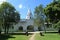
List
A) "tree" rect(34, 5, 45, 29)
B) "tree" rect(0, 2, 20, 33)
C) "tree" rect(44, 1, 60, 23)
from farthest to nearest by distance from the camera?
1. "tree" rect(34, 5, 45, 29)
2. "tree" rect(0, 2, 20, 33)
3. "tree" rect(44, 1, 60, 23)

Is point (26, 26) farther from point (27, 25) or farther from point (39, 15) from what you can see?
point (39, 15)

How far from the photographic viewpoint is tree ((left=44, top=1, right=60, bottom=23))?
5468cm

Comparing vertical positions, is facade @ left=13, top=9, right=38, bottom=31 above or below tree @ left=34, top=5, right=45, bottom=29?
below

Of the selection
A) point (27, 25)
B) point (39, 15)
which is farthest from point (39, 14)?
point (27, 25)

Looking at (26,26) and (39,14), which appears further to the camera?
(26,26)

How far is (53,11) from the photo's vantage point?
55.1 m

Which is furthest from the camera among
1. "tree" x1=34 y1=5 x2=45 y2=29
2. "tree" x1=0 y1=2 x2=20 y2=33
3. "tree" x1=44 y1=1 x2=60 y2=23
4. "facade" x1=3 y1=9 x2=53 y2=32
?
"facade" x1=3 y1=9 x2=53 y2=32

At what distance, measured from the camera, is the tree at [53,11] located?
54.7m

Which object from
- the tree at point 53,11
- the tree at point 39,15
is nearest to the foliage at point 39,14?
the tree at point 39,15

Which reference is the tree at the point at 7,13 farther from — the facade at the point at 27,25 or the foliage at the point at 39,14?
the facade at the point at 27,25

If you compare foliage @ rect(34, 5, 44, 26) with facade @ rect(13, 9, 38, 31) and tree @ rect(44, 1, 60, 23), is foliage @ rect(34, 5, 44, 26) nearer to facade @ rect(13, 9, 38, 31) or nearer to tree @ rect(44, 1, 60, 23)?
facade @ rect(13, 9, 38, 31)

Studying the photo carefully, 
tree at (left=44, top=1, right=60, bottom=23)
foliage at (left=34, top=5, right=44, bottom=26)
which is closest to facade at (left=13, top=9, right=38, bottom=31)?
foliage at (left=34, top=5, right=44, bottom=26)

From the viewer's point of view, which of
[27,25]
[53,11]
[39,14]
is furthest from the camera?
[27,25]

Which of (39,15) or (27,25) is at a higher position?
(39,15)
